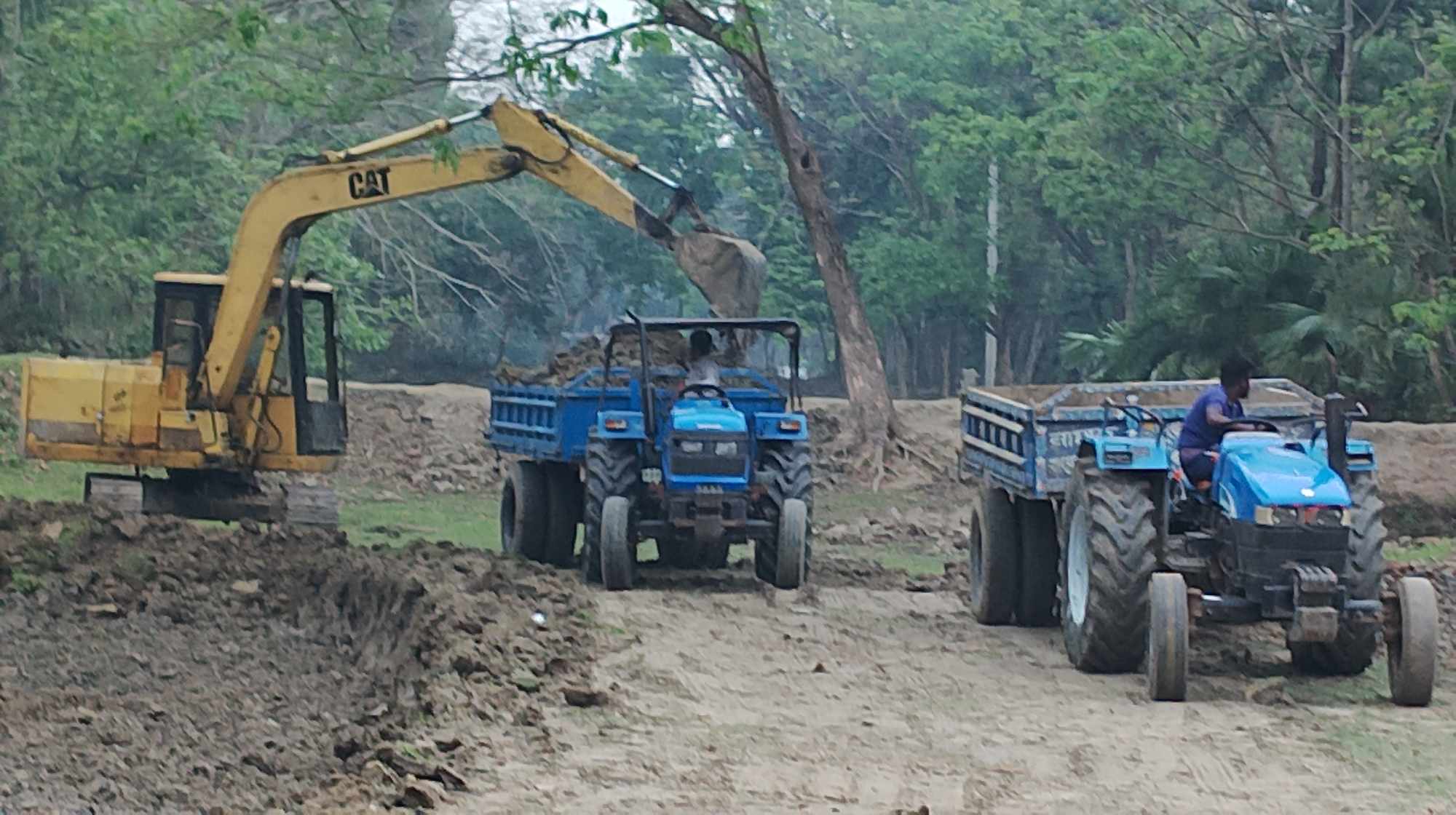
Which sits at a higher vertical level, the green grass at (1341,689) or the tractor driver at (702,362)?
the tractor driver at (702,362)

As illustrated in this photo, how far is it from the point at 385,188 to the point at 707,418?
410 centimetres

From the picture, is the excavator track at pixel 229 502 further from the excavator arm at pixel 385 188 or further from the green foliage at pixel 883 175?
the green foliage at pixel 883 175

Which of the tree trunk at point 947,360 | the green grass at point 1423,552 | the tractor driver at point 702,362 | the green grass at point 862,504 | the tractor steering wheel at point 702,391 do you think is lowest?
the green grass at point 1423,552

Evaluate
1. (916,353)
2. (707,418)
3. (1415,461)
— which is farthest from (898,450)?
(916,353)

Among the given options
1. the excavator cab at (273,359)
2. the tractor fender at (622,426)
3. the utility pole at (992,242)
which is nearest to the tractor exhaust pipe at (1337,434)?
the tractor fender at (622,426)

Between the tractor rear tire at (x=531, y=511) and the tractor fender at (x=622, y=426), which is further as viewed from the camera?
the tractor rear tire at (x=531, y=511)

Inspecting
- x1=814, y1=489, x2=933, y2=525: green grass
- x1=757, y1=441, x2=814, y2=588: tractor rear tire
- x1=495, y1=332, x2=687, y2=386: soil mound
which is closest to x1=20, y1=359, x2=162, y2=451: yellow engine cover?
x1=495, y1=332, x2=687, y2=386: soil mound

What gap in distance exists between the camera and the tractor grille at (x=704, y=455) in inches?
659

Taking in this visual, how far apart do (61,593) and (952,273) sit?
112ft

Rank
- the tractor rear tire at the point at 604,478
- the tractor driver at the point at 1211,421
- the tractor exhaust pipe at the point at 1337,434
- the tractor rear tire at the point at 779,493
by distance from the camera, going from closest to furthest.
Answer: the tractor exhaust pipe at the point at 1337,434 < the tractor driver at the point at 1211,421 < the tractor rear tire at the point at 604,478 < the tractor rear tire at the point at 779,493

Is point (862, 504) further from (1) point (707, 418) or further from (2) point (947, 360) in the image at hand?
(2) point (947, 360)

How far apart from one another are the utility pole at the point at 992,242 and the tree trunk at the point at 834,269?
15.6m

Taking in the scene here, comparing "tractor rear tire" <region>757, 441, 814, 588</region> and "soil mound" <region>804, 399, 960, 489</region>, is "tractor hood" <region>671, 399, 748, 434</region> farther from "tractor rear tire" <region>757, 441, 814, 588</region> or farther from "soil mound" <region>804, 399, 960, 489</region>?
"soil mound" <region>804, 399, 960, 489</region>

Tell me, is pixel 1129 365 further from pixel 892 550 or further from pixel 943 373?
pixel 943 373
